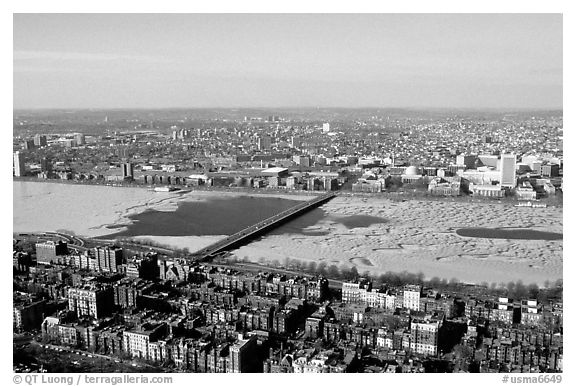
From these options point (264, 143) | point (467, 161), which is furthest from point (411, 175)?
point (264, 143)

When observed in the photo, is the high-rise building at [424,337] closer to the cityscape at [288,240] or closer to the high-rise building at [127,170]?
the cityscape at [288,240]

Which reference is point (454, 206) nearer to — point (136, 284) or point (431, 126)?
point (431, 126)

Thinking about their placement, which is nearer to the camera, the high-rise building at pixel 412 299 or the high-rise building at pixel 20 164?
the high-rise building at pixel 412 299

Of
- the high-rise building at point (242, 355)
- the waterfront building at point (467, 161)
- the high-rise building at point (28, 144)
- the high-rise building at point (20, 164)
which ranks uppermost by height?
the high-rise building at point (28, 144)

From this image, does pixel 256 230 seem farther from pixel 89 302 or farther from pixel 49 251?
pixel 89 302

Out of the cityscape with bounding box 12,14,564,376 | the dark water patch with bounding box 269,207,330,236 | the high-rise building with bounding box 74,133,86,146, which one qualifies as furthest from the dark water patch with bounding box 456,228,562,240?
the high-rise building with bounding box 74,133,86,146

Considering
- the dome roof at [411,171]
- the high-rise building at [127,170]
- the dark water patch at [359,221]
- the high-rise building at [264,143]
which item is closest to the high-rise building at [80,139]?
the high-rise building at [127,170]
